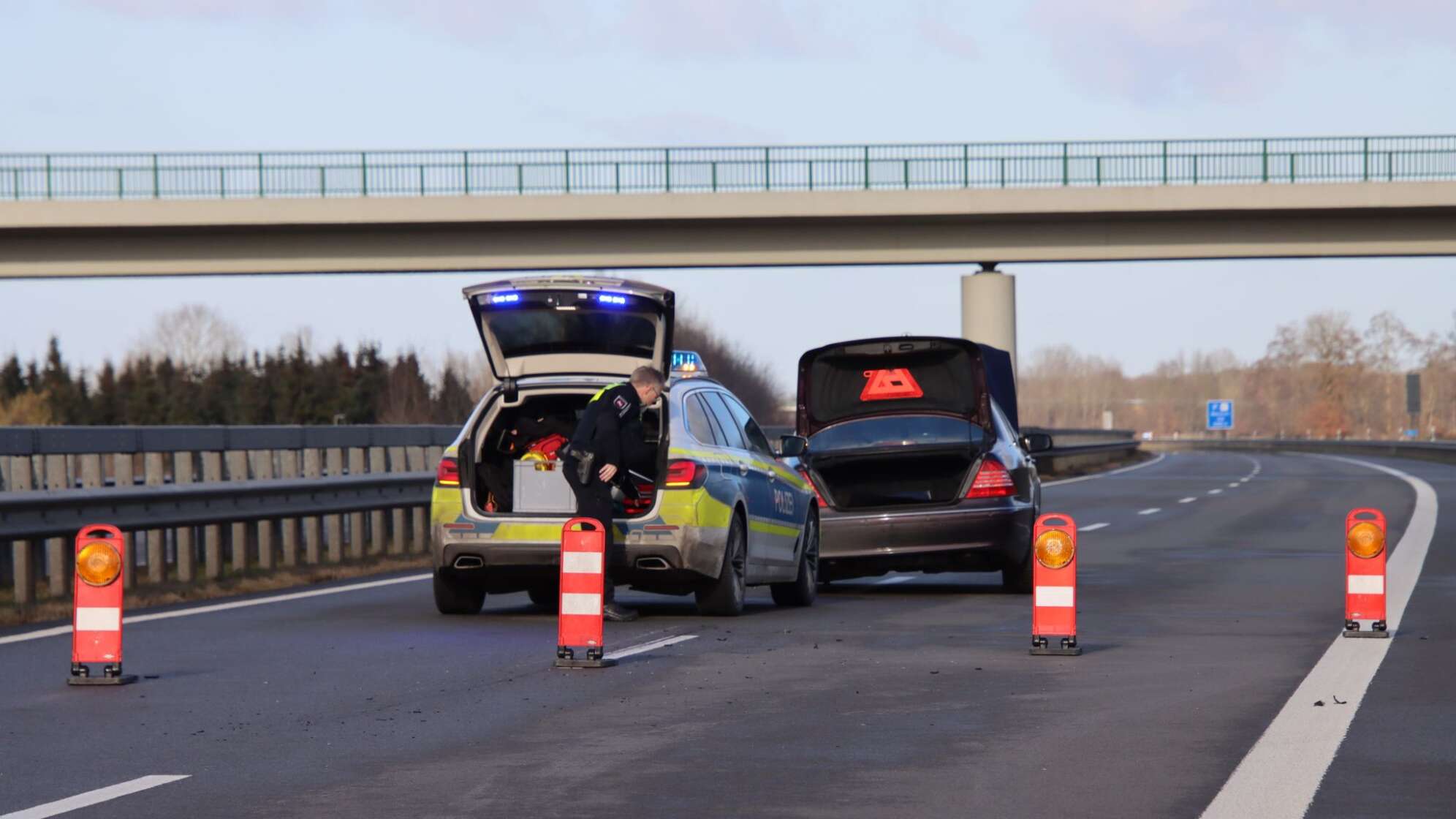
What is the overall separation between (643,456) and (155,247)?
2977cm

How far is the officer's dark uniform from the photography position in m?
13.4

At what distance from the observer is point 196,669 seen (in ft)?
36.0

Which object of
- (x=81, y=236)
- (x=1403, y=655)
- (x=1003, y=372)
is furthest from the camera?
(x=81, y=236)

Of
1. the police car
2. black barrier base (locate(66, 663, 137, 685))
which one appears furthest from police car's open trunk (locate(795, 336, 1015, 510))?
black barrier base (locate(66, 663, 137, 685))

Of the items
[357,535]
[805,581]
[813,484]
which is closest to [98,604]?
[805,581]

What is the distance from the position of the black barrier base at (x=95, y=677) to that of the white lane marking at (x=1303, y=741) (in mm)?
5373

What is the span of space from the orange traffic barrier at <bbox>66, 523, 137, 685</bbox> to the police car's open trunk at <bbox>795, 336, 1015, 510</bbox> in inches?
299

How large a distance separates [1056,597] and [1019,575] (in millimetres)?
4959

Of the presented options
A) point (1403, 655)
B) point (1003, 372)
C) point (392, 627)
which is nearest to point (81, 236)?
point (1003, 372)

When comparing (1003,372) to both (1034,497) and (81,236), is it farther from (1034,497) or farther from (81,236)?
(81,236)

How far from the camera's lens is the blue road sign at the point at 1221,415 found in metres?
145

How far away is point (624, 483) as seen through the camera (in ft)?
46.9

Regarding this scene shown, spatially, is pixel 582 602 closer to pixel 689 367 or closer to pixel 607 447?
pixel 607 447

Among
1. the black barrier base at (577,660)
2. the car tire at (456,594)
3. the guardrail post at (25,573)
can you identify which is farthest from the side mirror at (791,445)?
the guardrail post at (25,573)
